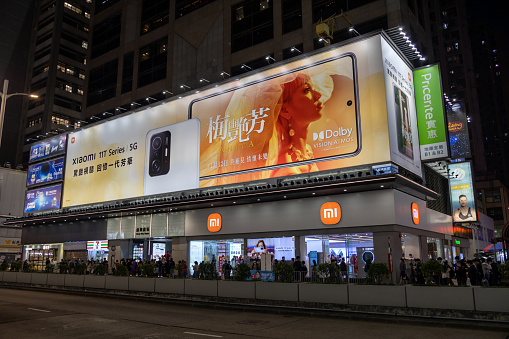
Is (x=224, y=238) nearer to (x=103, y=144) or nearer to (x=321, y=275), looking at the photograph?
(x=321, y=275)

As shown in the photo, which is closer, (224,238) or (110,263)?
(224,238)

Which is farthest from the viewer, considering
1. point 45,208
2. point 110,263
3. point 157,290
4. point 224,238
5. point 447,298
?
point 45,208

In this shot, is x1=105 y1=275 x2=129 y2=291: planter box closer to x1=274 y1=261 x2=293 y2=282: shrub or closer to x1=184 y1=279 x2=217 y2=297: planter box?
x1=184 y1=279 x2=217 y2=297: planter box

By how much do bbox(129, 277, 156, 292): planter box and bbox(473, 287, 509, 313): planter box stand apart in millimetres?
15094

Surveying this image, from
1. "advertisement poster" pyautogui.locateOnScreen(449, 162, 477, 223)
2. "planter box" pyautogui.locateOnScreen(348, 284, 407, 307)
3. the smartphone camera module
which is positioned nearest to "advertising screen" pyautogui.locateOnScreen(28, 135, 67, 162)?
the smartphone camera module

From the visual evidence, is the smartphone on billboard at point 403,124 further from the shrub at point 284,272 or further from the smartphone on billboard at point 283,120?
the shrub at point 284,272

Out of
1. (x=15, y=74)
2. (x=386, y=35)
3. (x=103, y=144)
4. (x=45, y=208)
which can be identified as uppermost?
(x=15, y=74)

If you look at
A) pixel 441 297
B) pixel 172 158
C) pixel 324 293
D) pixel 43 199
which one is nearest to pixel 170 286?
pixel 324 293

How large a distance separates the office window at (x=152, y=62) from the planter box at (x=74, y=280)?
2339 centimetres

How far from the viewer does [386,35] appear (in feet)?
72.6

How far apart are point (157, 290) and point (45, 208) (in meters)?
25.0

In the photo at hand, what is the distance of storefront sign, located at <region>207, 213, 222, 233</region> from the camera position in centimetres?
2691

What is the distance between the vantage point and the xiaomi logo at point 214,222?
26922 millimetres

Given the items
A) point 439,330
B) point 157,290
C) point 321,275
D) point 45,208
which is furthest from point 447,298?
point 45,208
